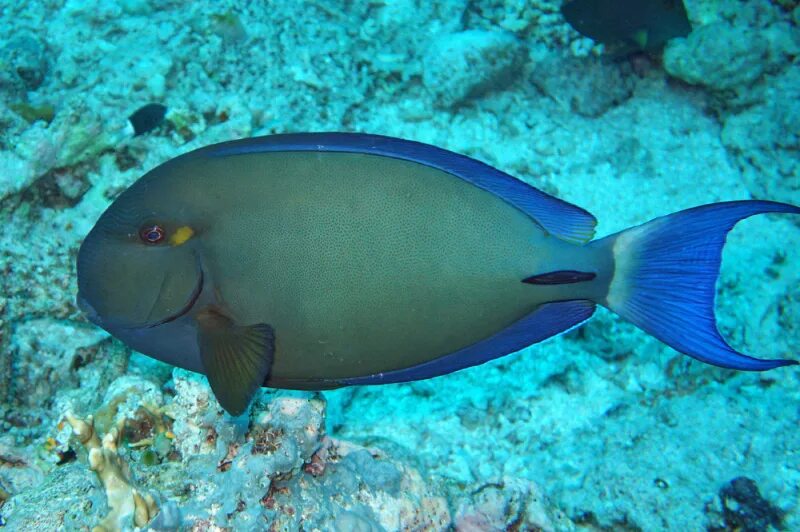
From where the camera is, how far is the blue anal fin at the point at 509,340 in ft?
6.08

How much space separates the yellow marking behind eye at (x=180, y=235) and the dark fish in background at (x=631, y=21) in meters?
4.01

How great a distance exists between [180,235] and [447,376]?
93.2 inches

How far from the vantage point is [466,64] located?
4410 millimetres

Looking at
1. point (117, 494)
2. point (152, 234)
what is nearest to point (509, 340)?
point (152, 234)

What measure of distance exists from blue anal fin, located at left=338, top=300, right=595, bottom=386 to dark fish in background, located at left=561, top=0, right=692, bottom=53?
3527mm

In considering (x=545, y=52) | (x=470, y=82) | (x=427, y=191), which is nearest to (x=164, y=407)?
(x=427, y=191)

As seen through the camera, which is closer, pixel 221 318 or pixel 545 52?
pixel 221 318

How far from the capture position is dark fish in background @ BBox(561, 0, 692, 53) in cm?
443

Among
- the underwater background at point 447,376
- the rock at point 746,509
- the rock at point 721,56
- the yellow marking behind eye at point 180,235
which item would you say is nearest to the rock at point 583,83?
the underwater background at point 447,376

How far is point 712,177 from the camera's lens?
4.48m

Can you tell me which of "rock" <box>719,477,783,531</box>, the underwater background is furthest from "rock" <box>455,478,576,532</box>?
"rock" <box>719,477,783,531</box>

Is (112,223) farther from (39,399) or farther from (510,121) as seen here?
(510,121)

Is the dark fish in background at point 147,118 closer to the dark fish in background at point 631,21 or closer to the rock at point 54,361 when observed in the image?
the rock at point 54,361

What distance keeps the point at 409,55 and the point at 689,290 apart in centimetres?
355
